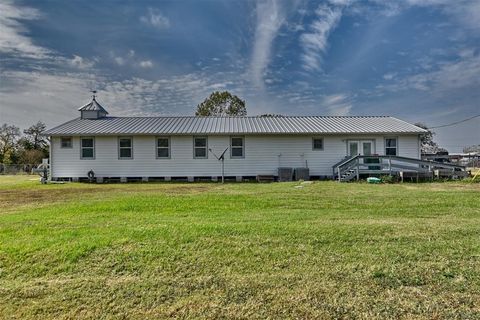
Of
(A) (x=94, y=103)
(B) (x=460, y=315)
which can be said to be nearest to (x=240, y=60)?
(A) (x=94, y=103)

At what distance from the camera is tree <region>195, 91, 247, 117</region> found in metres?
41.4

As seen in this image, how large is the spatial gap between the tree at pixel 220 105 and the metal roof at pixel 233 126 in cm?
1799

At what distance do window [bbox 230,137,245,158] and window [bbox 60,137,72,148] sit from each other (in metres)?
9.55

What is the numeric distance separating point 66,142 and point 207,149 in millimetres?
8340

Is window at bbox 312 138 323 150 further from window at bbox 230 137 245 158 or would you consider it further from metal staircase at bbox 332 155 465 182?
window at bbox 230 137 245 158

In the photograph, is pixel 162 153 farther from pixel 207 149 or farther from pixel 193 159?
pixel 207 149

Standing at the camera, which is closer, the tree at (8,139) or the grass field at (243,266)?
the grass field at (243,266)

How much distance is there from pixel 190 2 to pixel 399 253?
34.4 ft

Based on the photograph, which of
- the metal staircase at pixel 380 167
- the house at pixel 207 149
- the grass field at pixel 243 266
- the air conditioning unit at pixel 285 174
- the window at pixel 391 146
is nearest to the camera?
the grass field at pixel 243 266

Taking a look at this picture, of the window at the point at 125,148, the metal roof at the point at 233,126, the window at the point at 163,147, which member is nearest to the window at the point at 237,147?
the metal roof at the point at 233,126

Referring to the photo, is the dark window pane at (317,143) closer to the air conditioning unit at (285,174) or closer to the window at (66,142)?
the air conditioning unit at (285,174)

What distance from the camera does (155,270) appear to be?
408cm

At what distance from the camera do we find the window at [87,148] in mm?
19594

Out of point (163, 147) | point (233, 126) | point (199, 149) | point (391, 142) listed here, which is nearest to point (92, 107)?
point (163, 147)
